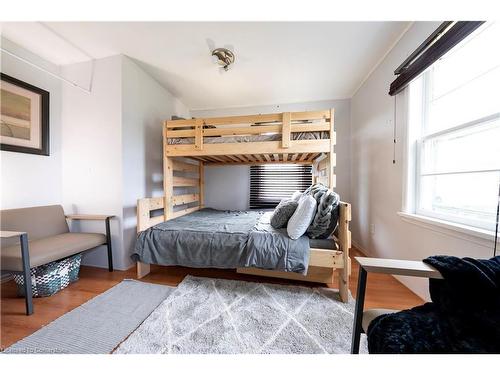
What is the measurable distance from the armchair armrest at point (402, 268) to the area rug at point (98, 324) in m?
1.50

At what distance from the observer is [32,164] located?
191cm

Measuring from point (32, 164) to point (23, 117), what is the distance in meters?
0.48

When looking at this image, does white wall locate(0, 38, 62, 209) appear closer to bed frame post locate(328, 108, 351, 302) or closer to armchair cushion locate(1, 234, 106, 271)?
armchair cushion locate(1, 234, 106, 271)

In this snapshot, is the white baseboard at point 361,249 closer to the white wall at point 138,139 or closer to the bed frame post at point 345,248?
the bed frame post at point 345,248

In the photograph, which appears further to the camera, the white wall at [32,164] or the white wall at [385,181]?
the white wall at [32,164]

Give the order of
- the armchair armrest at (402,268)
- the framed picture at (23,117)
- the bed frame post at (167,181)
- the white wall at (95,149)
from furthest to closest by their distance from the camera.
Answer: the bed frame post at (167,181), the white wall at (95,149), the framed picture at (23,117), the armchair armrest at (402,268)

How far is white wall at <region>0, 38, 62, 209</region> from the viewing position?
1.73 m

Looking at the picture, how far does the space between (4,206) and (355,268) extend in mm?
3740

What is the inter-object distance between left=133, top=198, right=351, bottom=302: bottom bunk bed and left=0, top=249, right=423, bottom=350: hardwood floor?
0.22 metres

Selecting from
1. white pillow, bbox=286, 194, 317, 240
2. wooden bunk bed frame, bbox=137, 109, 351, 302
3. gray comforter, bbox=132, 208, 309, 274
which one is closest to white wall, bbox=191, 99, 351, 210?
wooden bunk bed frame, bbox=137, 109, 351, 302

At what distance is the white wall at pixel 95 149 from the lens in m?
2.03

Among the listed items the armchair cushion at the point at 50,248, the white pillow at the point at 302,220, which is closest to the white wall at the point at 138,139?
the armchair cushion at the point at 50,248
